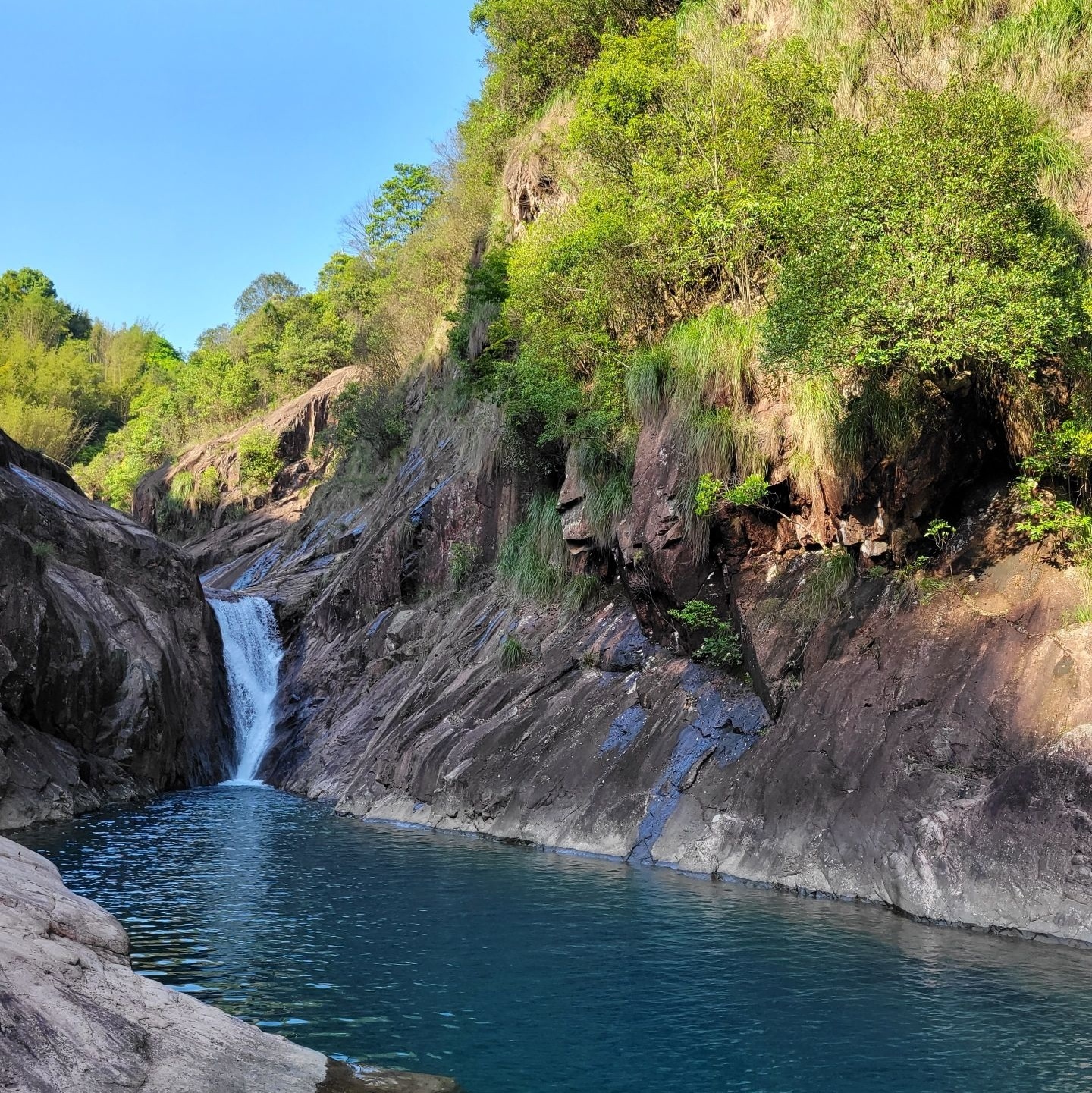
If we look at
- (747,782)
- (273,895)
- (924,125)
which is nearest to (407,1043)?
(273,895)

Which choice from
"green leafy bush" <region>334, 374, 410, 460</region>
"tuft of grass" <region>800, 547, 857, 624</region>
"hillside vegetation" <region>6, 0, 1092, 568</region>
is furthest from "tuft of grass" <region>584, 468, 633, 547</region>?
"green leafy bush" <region>334, 374, 410, 460</region>

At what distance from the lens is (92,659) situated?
92.4 ft

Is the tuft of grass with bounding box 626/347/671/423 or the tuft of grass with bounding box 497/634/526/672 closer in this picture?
the tuft of grass with bounding box 626/347/671/423

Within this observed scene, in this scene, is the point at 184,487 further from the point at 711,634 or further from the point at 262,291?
the point at 711,634

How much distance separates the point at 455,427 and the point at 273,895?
998 inches

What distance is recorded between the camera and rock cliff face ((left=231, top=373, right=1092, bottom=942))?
542 inches

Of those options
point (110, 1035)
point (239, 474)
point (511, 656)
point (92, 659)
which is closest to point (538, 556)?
point (511, 656)

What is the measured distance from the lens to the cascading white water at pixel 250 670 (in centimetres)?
3466

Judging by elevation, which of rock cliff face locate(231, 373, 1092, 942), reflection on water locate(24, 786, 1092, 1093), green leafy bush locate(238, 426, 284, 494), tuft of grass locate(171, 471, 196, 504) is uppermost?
green leafy bush locate(238, 426, 284, 494)

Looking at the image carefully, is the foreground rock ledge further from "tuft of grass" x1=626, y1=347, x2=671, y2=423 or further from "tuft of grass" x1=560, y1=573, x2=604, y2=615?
"tuft of grass" x1=560, y1=573, x2=604, y2=615

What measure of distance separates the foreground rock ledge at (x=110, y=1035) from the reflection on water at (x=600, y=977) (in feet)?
3.84

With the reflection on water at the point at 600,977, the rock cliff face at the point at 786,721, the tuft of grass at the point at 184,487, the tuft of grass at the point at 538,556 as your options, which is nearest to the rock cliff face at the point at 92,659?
the rock cliff face at the point at 786,721

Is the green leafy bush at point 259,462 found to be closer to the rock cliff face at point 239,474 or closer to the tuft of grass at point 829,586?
the rock cliff face at point 239,474

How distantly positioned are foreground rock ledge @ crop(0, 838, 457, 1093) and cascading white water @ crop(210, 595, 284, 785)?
25.5 metres
